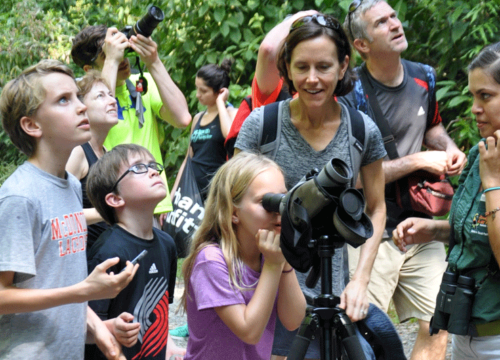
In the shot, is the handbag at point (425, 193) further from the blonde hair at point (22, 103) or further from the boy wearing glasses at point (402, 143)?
the blonde hair at point (22, 103)

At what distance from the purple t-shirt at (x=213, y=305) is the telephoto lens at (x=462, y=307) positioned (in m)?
0.65

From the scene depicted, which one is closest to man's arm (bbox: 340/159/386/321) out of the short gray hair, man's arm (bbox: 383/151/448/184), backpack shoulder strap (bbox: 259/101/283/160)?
backpack shoulder strap (bbox: 259/101/283/160)

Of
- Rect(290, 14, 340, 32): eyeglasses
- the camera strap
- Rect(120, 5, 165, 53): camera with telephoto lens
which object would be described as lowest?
the camera strap

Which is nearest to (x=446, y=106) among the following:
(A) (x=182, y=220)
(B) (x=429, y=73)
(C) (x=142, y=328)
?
(B) (x=429, y=73)

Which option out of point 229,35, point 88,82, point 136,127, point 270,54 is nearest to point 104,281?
point 270,54

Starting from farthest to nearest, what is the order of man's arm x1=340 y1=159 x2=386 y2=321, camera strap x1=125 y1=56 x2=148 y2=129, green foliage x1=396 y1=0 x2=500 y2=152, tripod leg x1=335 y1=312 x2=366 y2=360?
green foliage x1=396 y1=0 x2=500 y2=152 → camera strap x1=125 y1=56 x2=148 y2=129 → man's arm x1=340 y1=159 x2=386 y2=321 → tripod leg x1=335 y1=312 x2=366 y2=360

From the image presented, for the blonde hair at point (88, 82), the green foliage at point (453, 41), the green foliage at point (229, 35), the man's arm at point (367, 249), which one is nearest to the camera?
the man's arm at point (367, 249)

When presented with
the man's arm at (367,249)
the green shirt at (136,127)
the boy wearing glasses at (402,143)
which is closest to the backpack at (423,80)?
the boy wearing glasses at (402,143)

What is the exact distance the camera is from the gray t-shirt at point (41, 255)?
2037 millimetres

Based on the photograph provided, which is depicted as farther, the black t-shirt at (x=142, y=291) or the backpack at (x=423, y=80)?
the backpack at (x=423, y=80)

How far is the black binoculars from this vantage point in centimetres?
221

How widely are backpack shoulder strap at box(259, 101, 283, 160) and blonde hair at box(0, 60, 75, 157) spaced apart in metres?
0.81

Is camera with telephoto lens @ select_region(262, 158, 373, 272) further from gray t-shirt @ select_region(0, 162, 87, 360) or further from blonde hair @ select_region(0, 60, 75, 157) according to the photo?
blonde hair @ select_region(0, 60, 75, 157)

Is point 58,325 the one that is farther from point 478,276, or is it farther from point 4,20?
point 4,20
